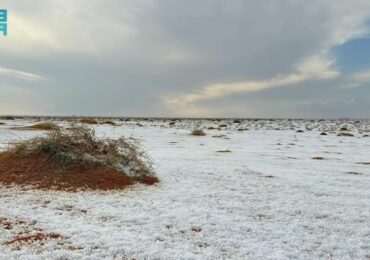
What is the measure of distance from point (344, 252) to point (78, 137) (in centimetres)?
Answer: 537

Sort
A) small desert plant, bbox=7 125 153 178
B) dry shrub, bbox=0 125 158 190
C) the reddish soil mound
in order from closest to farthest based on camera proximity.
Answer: the reddish soil mound < dry shrub, bbox=0 125 158 190 < small desert plant, bbox=7 125 153 178

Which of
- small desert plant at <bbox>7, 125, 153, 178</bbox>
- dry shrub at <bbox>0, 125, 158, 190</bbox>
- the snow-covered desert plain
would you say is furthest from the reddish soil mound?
the snow-covered desert plain

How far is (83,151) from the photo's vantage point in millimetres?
7250

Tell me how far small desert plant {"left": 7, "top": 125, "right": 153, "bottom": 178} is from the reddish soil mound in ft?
0.35

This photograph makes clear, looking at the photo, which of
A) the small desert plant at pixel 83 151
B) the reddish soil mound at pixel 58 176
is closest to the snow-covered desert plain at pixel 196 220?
the reddish soil mound at pixel 58 176

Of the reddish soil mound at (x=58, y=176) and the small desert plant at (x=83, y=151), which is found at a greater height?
the small desert plant at (x=83, y=151)

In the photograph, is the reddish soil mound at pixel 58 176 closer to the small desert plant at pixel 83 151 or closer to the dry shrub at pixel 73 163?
the dry shrub at pixel 73 163

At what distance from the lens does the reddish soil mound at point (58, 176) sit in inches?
245

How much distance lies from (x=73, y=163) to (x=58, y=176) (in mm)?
492

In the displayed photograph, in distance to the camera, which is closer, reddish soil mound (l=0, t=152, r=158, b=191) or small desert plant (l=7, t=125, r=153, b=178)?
reddish soil mound (l=0, t=152, r=158, b=191)

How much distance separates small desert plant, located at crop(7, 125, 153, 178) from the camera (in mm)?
7040

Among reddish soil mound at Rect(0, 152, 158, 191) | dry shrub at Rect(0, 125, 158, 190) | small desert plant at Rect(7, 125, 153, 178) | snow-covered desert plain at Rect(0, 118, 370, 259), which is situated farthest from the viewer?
small desert plant at Rect(7, 125, 153, 178)

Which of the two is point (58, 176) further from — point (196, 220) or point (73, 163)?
point (196, 220)

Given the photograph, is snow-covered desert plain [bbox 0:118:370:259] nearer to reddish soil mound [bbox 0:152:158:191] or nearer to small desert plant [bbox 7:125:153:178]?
reddish soil mound [bbox 0:152:158:191]
